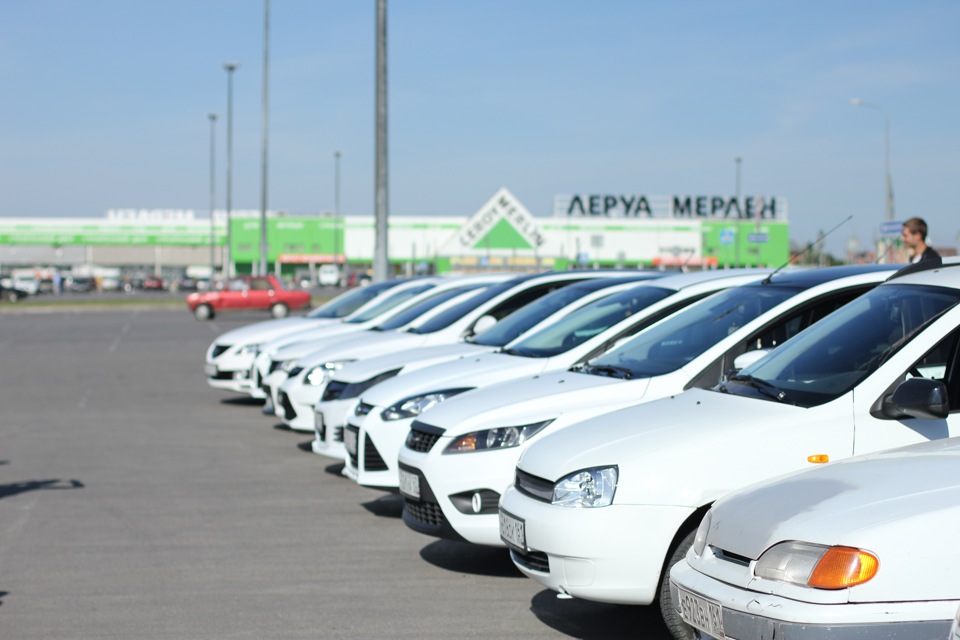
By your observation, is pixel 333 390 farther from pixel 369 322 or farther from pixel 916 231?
pixel 916 231

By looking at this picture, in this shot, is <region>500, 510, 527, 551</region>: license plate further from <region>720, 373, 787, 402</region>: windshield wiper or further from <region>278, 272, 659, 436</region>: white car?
<region>278, 272, 659, 436</region>: white car

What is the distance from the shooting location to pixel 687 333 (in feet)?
22.9

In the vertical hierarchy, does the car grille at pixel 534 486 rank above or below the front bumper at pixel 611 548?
above

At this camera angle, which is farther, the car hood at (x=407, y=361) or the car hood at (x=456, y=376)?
the car hood at (x=407, y=361)

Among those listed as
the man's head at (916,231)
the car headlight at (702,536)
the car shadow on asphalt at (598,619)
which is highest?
the man's head at (916,231)

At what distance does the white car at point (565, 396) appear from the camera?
20.8ft

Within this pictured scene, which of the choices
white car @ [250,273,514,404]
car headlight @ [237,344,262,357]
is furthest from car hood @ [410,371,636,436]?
car headlight @ [237,344,262,357]

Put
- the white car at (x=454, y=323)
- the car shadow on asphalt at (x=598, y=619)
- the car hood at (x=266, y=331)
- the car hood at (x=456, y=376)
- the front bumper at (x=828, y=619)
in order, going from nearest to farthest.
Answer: the front bumper at (x=828, y=619)
the car shadow on asphalt at (x=598, y=619)
the car hood at (x=456, y=376)
the white car at (x=454, y=323)
the car hood at (x=266, y=331)

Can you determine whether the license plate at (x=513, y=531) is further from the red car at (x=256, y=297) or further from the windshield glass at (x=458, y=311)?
the red car at (x=256, y=297)

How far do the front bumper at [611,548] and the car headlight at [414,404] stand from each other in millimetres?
2982

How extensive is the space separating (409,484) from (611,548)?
7.15 feet

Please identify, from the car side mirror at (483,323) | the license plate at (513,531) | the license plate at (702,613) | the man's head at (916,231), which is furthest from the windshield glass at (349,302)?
the license plate at (702,613)

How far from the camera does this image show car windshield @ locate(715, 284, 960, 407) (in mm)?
5047

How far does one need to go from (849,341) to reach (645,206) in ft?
216
